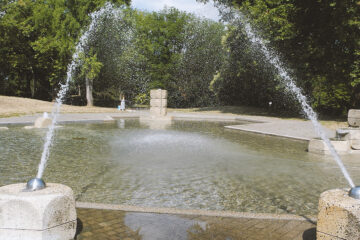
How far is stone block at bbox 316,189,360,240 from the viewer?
3809 mm

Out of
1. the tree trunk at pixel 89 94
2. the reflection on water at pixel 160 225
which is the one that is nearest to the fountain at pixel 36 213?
the reflection on water at pixel 160 225

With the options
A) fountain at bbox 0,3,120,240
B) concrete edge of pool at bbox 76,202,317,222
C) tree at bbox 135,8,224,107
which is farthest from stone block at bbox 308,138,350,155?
tree at bbox 135,8,224,107

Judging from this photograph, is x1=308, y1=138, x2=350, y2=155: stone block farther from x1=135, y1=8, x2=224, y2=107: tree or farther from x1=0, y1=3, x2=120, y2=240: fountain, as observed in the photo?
x1=135, y1=8, x2=224, y2=107: tree

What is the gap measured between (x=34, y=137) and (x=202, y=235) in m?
11.5

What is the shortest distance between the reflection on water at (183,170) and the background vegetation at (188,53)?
44.7 feet

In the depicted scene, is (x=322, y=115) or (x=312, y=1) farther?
(x=322, y=115)

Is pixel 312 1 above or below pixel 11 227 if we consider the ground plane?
above

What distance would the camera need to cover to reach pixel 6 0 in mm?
44031

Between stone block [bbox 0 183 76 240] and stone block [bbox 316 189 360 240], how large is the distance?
3140 mm

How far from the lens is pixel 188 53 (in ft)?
160

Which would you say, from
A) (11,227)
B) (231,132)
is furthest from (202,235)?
(231,132)

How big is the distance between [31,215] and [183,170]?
5.41 m

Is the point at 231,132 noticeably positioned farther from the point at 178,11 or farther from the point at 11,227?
the point at 178,11

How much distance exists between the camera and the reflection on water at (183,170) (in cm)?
670
